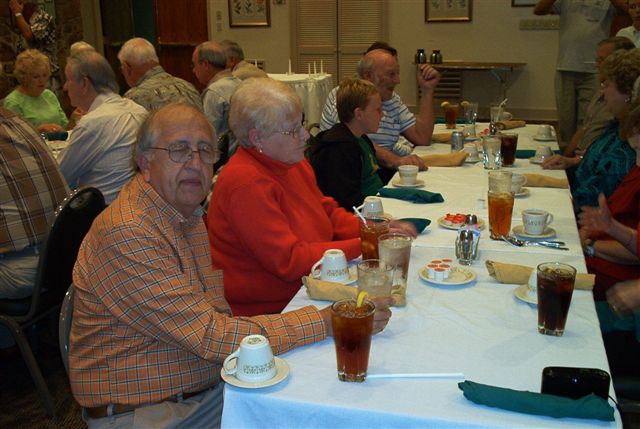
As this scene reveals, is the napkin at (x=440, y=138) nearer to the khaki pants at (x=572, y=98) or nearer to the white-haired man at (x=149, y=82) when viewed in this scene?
the white-haired man at (x=149, y=82)

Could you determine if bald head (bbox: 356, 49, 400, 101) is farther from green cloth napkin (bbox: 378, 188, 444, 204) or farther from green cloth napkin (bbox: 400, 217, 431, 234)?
green cloth napkin (bbox: 400, 217, 431, 234)

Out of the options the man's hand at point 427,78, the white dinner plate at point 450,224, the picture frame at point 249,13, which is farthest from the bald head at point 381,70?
the picture frame at point 249,13

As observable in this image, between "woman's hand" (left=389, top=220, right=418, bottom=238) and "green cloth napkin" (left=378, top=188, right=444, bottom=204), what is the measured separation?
48 centimetres

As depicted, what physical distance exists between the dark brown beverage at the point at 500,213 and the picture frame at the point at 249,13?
841cm

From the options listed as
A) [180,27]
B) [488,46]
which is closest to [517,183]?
[488,46]

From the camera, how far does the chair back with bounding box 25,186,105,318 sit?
235cm

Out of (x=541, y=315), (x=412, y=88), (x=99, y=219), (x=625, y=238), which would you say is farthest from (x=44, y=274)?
(x=412, y=88)

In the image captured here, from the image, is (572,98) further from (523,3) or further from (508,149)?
(508,149)

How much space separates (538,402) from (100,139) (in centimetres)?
262

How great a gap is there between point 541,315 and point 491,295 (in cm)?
24

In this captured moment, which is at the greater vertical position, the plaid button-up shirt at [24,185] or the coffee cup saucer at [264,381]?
the plaid button-up shirt at [24,185]

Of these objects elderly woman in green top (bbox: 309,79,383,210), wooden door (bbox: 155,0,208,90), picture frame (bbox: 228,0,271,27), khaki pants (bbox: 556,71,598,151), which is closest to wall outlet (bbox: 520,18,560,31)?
khaki pants (bbox: 556,71,598,151)

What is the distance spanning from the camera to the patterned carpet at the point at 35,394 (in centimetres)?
255

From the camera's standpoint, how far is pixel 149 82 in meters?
4.77
